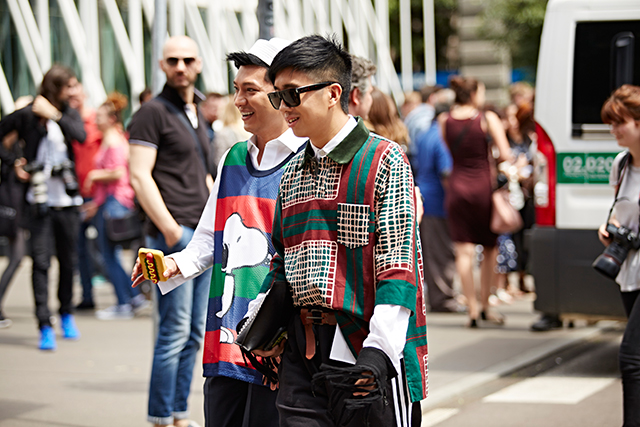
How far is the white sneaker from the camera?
951 cm

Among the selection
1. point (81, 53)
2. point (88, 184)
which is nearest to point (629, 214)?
point (88, 184)

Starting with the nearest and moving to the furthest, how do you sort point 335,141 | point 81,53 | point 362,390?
point 362,390 < point 335,141 < point 81,53

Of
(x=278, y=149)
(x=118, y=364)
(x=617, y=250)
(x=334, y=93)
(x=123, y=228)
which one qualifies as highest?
(x=334, y=93)

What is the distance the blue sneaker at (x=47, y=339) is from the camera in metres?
7.69

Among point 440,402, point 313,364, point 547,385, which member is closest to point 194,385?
point 440,402

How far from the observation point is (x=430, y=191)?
10.0 metres

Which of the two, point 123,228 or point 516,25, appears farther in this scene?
point 516,25

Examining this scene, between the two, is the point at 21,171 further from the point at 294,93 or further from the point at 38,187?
the point at 294,93

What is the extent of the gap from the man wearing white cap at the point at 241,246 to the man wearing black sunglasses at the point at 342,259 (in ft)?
1.85

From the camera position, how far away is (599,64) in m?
6.66

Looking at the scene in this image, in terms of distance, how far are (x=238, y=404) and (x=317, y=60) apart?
1.49 meters

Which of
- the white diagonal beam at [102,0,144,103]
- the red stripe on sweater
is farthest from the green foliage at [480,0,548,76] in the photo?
the red stripe on sweater

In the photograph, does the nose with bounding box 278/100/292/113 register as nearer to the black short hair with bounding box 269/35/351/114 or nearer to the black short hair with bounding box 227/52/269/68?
the black short hair with bounding box 269/35/351/114

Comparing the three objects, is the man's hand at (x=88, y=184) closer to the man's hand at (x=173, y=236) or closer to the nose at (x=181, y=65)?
the nose at (x=181, y=65)
